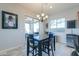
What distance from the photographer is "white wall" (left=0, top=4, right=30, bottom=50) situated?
7.40ft

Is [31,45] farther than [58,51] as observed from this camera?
Yes

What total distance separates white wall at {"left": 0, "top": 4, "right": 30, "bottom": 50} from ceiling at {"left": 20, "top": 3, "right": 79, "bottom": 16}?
155mm

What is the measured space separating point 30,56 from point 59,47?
2.46 ft

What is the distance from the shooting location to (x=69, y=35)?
2438 mm

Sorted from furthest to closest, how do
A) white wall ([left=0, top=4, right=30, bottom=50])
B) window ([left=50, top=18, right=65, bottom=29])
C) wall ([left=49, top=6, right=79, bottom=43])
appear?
window ([left=50, top=18, right=65, bottom=29])
wall ([left=49, top=6, right=79, bottom=43])
white wall ([left=0, top=4, right=30, bottom=50])

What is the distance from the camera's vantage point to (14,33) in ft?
7.80

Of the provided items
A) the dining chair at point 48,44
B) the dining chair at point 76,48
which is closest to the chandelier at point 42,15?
the dining chair at point 48,44

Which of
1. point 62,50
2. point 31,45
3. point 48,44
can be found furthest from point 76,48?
point 31,45

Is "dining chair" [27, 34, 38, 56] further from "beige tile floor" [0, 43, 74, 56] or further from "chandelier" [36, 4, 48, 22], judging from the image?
"chandelier" [36, 4, 48, 22]

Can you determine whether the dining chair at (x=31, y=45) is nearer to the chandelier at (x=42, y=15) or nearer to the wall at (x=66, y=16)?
the chandelier at (x=42, y=15)

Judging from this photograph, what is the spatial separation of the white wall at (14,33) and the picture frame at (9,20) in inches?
2.9

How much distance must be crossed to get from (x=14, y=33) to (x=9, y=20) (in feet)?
1.13

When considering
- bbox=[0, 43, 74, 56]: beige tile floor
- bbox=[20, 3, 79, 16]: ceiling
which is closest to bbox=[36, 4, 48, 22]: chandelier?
bbox=[20, 3, 79, 16]: ceiling

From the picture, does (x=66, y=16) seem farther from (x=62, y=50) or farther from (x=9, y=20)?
(x=9, y=20)
